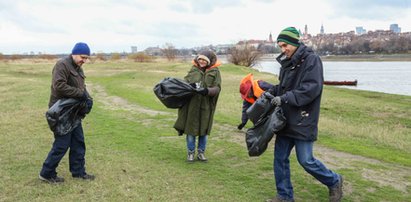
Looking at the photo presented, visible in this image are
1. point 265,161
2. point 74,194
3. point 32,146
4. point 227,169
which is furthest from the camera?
point 32,146

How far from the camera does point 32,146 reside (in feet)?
27.8

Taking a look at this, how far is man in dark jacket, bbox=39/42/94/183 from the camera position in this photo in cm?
564

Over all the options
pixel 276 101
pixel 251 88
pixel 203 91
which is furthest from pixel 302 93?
pixel 251 88

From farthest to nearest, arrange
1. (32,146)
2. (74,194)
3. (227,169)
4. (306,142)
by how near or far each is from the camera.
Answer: (32,146)
(227,169)
(74,194)
(306,142)

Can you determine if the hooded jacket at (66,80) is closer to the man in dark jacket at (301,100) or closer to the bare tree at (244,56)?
the man in dark jacket at (301,100)

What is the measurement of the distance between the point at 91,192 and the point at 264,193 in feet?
7.65

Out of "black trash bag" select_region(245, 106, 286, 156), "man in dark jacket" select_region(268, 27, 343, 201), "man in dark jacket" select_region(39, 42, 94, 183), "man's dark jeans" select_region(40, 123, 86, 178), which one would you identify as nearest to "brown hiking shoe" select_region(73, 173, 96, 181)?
"man's dark jeans" select_region(40, 123, 86, 178)

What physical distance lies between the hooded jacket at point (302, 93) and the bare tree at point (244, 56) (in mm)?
60614

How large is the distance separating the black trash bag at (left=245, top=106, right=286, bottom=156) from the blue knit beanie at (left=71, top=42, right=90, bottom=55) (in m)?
2.52

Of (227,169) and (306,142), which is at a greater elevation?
(306,142)

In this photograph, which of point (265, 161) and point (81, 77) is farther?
point (265, 161)

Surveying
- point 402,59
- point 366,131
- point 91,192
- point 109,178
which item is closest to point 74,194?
point 91,192

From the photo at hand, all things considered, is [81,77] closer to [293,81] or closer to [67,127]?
[67,127]

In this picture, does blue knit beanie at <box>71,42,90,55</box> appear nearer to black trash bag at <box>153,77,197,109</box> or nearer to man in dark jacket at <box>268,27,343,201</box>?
black trash bag at <box>153,77,197,109</box>
